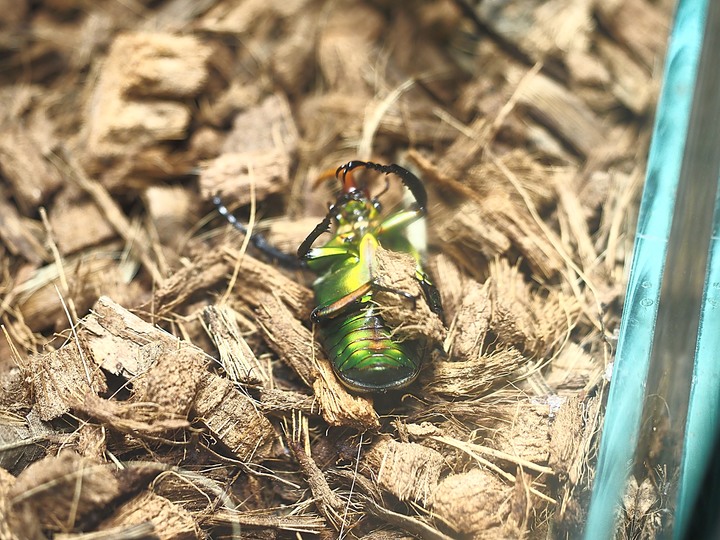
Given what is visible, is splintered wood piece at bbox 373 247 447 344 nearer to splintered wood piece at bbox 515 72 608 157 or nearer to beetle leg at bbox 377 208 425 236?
beetle leg at bbox 377 208 425 236

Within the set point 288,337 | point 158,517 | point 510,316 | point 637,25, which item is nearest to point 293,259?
point 288,337

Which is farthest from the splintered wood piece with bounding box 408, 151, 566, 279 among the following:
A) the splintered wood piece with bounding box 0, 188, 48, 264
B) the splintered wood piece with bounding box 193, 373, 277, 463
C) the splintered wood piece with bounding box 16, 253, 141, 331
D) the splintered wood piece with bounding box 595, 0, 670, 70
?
the splintered wood piece with bounding box 0, 188, 48, 264

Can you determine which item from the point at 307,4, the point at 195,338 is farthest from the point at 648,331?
the point at 307,4

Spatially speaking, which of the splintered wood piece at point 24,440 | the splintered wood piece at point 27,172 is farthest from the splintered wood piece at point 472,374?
the splintered wood piece at point 27,172

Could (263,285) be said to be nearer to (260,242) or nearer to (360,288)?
(260,242)

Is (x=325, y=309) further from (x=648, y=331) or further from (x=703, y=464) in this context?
(x=703, y=464)

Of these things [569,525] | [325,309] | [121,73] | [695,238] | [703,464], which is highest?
[121,73]
